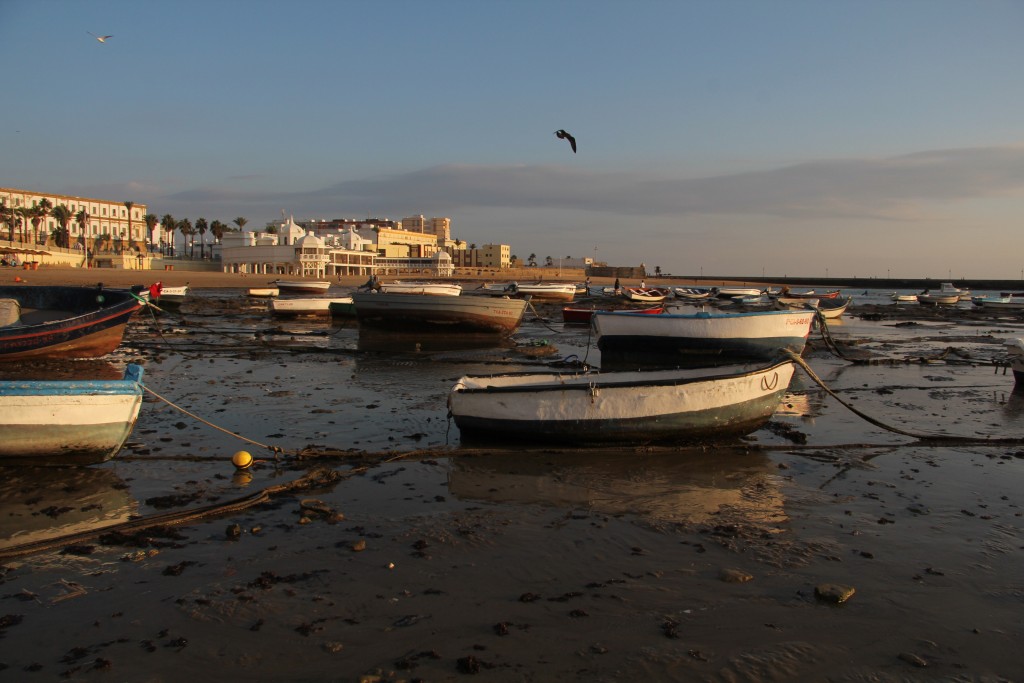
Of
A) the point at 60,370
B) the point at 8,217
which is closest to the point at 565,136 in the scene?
the point at 60,370

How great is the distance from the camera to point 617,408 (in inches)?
389

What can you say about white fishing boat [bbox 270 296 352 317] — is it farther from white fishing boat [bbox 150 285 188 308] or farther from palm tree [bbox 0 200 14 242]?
palm tree [bbox 0 200 14 242]

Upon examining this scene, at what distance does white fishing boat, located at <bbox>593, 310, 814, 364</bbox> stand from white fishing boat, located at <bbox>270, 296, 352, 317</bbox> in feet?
59.9

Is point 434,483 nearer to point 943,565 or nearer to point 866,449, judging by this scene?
point 943,565

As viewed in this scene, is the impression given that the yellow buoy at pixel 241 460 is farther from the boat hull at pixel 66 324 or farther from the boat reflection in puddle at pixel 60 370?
the boat hull at pixel 66 324

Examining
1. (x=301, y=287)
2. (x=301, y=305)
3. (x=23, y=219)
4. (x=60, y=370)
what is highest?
(x=23, y=219)

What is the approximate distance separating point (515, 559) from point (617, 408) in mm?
3976

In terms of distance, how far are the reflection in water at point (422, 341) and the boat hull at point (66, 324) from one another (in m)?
7.43

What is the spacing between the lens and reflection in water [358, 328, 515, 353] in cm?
2391

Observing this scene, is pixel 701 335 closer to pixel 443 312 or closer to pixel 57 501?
pixel 443 312

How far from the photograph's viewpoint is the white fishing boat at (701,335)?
19.4 meters

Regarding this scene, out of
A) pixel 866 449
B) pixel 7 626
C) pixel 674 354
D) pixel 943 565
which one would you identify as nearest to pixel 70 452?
pixel 7 626

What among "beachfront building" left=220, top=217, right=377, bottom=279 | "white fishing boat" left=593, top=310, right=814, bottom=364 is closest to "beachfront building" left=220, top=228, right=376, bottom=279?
"beachfront building" left=220, top=217, right=377, bottom=279

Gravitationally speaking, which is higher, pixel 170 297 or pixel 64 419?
pixel 170 297
